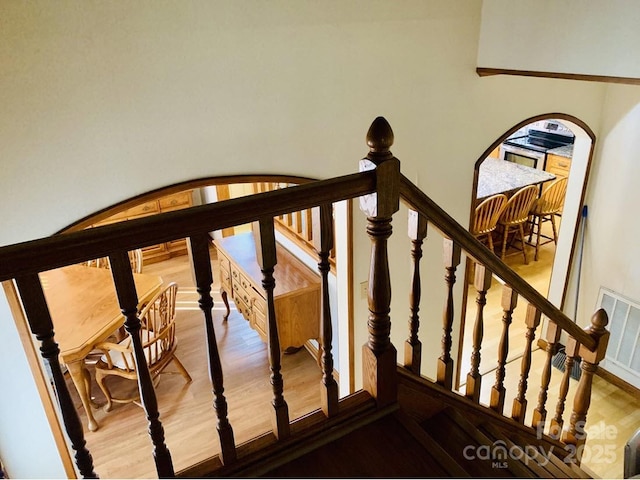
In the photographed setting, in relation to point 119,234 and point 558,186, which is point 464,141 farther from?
point 558,186

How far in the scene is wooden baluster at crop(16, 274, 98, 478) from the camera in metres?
0.93

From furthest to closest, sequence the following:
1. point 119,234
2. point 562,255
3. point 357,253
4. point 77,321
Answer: point 562,255 → point 77,321 → point 357,253 → point 119,234

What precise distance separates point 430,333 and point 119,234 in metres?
2.91

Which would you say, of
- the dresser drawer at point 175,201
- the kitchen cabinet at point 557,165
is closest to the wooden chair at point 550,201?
the kitchen cabinet at point 557,165

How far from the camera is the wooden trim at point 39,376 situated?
221 cm

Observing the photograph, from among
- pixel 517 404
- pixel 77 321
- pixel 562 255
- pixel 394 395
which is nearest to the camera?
pixel 394 395

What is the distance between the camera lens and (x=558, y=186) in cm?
561

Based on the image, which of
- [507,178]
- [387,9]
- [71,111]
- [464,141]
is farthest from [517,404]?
[507,178]

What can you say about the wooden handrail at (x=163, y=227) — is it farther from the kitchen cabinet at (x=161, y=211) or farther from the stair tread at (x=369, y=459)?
the kitchen cabinet at (x=161, y=211)

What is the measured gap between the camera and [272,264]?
1199 millimetres

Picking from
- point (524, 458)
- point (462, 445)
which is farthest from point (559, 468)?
point (462, 445)

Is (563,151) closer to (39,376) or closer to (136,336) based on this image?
(39,376)

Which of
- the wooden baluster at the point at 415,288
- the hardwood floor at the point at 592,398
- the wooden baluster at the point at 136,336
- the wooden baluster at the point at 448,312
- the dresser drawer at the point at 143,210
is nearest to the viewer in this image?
the wooden baluster at the point at 136,336

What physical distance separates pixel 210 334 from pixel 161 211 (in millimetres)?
4854
